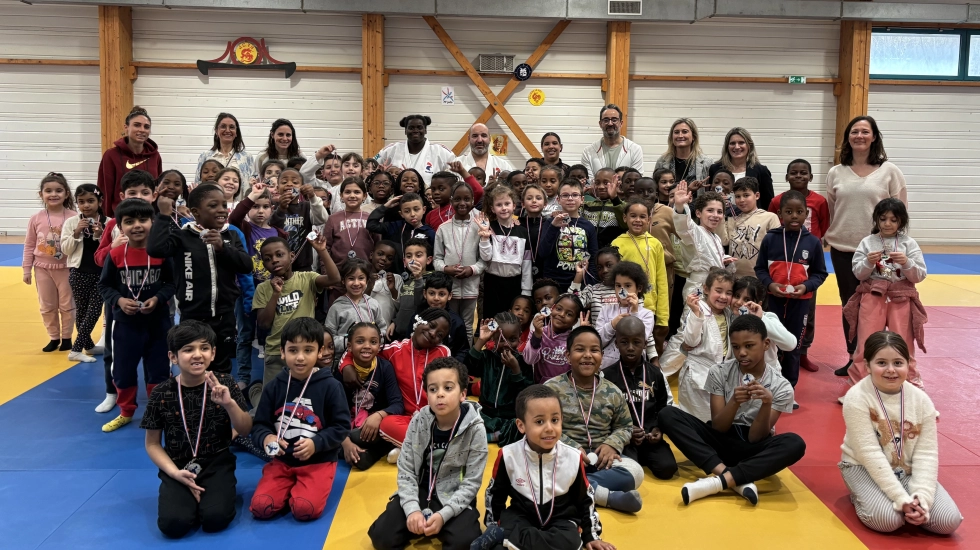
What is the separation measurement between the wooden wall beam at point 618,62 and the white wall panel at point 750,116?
0.52m

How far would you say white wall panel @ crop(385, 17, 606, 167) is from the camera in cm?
1423

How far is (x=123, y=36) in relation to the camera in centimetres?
1362

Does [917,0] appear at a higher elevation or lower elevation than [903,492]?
higher

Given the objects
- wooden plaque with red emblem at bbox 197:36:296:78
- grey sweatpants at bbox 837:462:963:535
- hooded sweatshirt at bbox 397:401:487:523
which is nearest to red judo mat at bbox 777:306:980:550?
grey sweatpants at bbox 837:462:963:535

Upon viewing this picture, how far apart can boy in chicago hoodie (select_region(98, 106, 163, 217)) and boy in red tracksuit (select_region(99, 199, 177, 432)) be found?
1.96 metres

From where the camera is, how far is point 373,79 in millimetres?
13898

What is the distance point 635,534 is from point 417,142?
5.15 m

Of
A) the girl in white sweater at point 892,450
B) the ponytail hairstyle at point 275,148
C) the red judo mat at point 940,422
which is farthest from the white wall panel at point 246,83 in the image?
the girl in white sweater at point 892,450

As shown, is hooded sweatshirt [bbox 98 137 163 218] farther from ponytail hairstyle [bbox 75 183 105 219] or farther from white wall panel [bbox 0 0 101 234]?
white wall panel [bbox 0 0 101 234]

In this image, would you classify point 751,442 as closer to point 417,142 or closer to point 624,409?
point 624,409

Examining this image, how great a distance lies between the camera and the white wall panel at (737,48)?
47.7 feet

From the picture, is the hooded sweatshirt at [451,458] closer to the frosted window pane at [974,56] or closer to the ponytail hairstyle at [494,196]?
the ponytail hairstyle at [494,196]

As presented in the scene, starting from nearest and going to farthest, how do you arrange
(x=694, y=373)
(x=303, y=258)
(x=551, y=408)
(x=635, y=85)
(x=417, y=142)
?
(x=551, y=408) → (x=694, y=373) → (x=303, y=258) → (x=417, y=142) → (x=635, y=85)

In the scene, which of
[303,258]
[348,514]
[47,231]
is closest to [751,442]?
[348,514]
